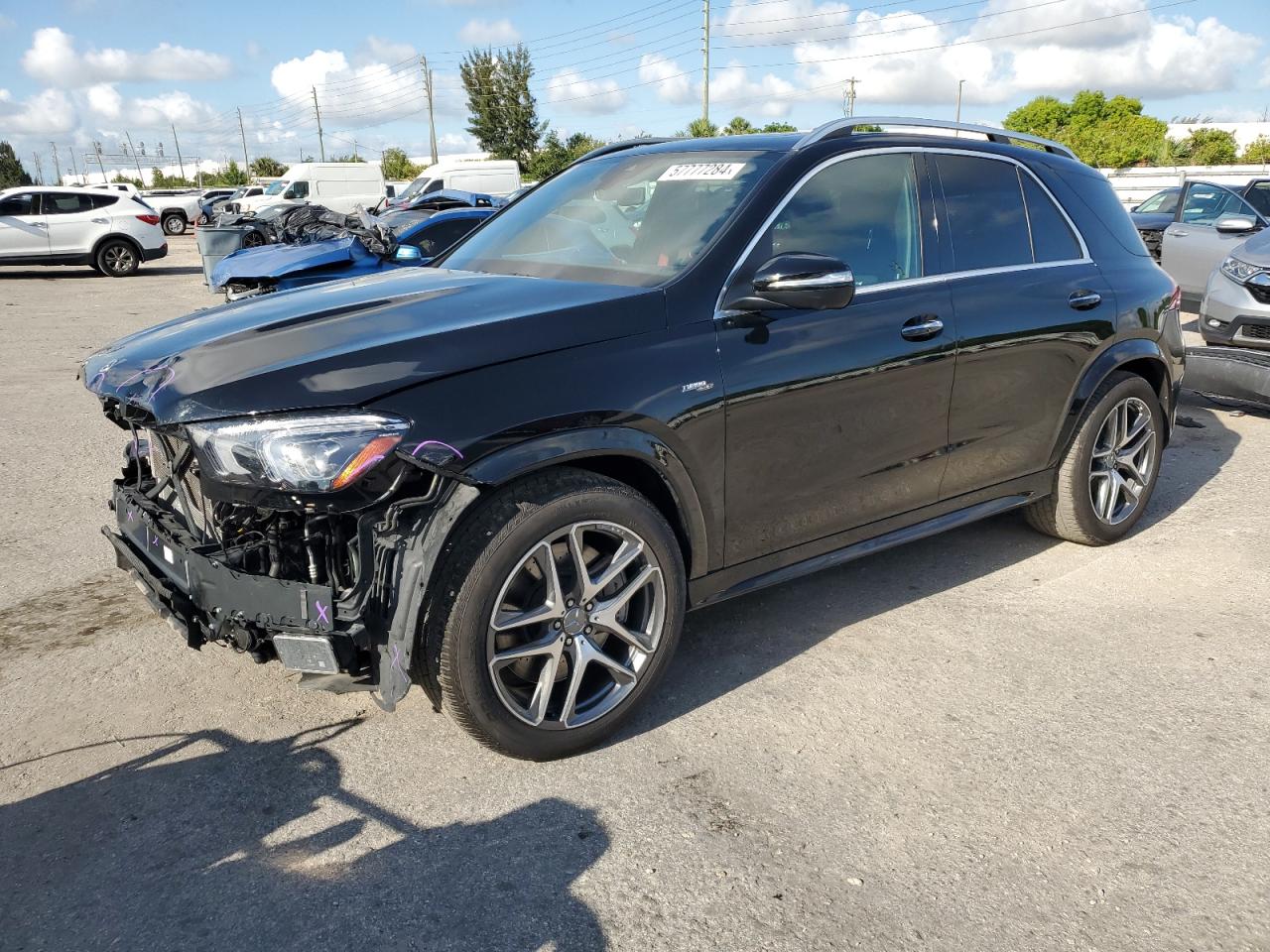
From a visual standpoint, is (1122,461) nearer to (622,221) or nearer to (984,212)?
(984,212)

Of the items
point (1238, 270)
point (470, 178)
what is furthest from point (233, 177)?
point (1238, 270)

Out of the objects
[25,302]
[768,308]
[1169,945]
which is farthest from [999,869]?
[25,302]

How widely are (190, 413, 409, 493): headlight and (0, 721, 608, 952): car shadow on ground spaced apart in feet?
3.07

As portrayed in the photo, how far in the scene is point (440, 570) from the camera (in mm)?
2711

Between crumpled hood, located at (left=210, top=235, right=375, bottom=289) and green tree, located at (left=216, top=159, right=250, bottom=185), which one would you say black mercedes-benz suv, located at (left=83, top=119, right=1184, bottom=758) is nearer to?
crumpled hood, located at (left=210, top=235, right=375, bottom=289)

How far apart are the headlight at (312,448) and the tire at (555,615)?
1.10ft

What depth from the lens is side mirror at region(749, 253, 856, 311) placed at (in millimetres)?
3164

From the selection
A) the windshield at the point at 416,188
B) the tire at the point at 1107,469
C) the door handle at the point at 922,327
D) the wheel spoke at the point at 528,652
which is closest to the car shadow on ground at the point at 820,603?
the tire at the point at 1107,469

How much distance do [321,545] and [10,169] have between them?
97623 millimetres

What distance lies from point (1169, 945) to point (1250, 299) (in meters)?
6.77

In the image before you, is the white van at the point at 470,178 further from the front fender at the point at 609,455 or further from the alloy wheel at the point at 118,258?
the front fender at the point at 609,455

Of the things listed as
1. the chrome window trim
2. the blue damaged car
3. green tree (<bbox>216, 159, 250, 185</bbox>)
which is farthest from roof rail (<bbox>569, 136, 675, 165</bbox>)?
green tree (<bbox>216, 159, 250, 185</bbox>)

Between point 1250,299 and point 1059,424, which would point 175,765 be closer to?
point 1059,424

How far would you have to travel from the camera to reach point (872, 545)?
383 centimetres
